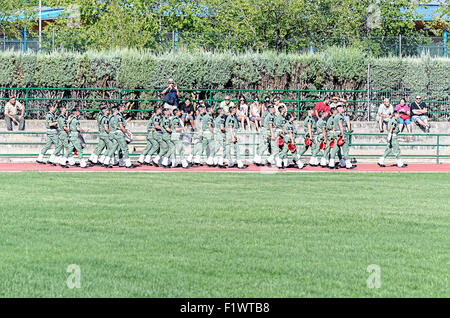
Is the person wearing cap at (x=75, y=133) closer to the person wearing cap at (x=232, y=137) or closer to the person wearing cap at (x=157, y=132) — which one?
the person wearing cap at (x=157, y=132)

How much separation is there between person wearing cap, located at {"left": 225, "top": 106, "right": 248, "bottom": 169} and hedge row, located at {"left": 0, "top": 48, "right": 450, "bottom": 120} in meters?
8.76

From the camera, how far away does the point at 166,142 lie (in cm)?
2755

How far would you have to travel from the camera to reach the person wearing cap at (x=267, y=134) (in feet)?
90.0

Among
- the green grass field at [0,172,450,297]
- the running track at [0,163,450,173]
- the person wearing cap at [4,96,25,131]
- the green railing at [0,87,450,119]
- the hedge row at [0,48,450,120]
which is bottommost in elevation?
the running track at [0,163,450,173]

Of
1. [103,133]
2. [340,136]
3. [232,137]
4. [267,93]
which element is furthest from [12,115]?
[340,136]

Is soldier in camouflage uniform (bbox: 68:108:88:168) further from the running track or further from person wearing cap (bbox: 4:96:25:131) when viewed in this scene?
person wearing cap (bbox: 4:96:25:131)

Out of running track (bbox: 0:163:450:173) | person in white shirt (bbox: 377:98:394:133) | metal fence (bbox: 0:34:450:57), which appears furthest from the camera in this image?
metal fence (bbox: 0:34:450:57)

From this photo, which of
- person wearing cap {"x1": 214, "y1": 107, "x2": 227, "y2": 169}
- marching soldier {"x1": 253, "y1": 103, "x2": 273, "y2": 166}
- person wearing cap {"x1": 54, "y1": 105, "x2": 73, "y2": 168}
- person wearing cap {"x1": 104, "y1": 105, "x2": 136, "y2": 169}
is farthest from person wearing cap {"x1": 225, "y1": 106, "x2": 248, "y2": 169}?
person wearing cap {"x1": 54, "y1": 105, "x2": 73, "y2": 168}

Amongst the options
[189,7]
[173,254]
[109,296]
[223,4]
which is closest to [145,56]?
[223,4]

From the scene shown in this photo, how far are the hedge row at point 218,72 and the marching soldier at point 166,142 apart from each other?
829cm

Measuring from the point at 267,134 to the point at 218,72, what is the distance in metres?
10.5

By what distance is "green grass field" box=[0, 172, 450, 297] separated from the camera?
32.4 feet

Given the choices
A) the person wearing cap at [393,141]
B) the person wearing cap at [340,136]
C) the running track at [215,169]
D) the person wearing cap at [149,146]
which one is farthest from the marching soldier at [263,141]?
the person wearing cap at [393,141]
